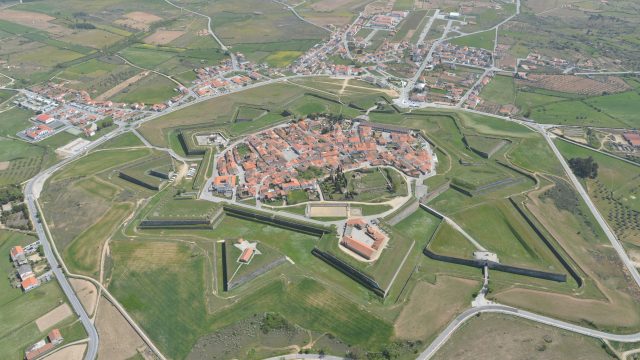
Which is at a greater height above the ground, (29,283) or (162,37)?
(162,37)

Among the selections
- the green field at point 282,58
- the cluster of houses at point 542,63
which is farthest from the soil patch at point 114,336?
the cluster of houses at point 542,63

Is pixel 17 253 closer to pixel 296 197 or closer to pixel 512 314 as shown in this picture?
pixel 296 197

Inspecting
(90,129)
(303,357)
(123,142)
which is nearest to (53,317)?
(303,357)

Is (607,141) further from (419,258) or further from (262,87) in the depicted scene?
(262,87)

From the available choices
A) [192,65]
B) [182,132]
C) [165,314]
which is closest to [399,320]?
[165,314]

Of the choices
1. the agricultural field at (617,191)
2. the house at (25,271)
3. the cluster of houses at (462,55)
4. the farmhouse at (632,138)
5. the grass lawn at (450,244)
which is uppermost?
the cluster of houses at (462,55)

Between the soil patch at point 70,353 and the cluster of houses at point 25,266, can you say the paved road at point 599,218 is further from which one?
the cluster of houses at point 25,266
